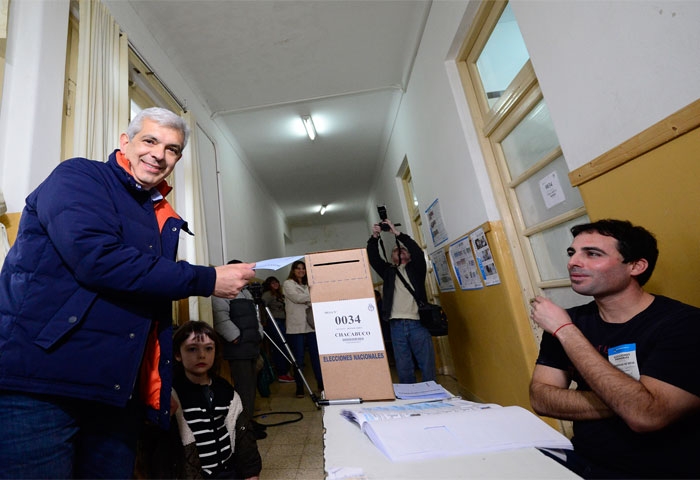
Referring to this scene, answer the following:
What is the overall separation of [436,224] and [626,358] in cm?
253

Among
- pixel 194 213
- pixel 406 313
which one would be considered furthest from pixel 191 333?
pixel 406 313

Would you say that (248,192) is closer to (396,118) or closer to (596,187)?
(396,118)

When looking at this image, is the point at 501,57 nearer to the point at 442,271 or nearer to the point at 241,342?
the point at 442,271

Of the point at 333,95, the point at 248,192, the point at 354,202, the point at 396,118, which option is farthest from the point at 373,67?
the point at 354,202

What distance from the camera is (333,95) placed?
397 cm

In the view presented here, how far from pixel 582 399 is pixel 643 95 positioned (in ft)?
3.26

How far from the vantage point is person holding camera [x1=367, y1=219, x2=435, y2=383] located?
8.92 ft

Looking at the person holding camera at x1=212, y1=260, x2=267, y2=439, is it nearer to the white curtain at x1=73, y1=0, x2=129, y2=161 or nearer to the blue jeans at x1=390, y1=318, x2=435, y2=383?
the blue jeans at x1=390, y1=318, x2=435, y2=383

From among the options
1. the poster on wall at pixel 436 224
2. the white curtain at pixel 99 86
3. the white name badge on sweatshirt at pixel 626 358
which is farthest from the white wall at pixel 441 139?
the white curtain at pixel 99 86

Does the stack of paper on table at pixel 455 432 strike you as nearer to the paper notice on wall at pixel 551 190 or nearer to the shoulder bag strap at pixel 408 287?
the paper notice on wall at pixel 551 190

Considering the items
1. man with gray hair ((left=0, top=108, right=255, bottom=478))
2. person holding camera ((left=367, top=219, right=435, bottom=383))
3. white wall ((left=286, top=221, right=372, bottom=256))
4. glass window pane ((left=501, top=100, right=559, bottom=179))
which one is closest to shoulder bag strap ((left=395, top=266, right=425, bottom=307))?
person holding camera ((left=367, top=219, right=435, bottom=383))

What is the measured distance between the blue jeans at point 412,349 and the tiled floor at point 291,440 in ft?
2.62

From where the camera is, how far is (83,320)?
741 mm

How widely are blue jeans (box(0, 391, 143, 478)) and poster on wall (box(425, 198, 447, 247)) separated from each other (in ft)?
9.44
